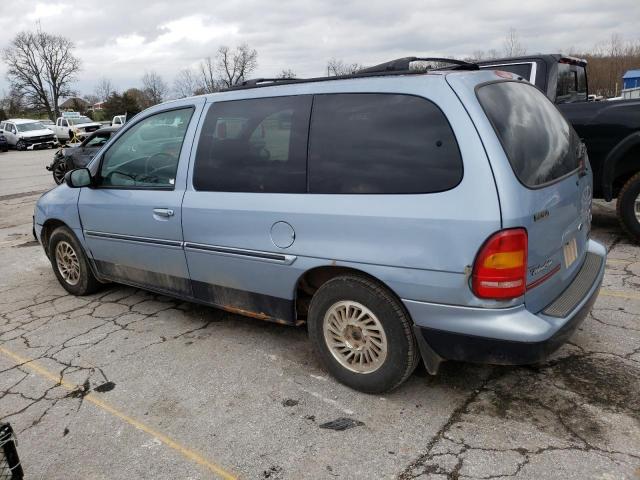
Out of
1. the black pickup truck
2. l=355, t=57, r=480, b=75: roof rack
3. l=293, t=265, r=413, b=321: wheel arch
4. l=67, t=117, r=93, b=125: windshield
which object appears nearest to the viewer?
l=293, t=265, r=413, b=321: wheel arch

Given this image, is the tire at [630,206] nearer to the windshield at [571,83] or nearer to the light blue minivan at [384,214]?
the windshield at [571,83]

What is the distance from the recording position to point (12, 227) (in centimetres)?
888

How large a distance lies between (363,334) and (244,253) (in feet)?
3.06

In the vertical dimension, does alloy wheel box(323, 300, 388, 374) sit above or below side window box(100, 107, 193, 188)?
below

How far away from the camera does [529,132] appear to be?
8.92 feet

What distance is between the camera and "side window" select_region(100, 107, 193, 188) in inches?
147

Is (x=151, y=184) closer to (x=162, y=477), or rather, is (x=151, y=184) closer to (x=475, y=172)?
(x=162, y=477)

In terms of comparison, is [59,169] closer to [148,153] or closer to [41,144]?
[148,153]

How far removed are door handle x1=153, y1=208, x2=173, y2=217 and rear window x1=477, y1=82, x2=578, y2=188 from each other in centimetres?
221

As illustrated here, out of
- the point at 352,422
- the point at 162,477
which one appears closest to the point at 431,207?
the point at 352,422

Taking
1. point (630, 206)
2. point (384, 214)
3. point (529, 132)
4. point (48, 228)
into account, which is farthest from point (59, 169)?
point (529, 132)

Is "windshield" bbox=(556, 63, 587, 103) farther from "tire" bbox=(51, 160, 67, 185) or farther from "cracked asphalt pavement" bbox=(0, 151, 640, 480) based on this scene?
"tire" bbox=(51, 160, 67, 185)

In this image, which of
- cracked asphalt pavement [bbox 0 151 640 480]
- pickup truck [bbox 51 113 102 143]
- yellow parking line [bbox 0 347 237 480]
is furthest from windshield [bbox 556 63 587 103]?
pickup truck [bbox 51 113 102 143]

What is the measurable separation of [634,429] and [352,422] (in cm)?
139
